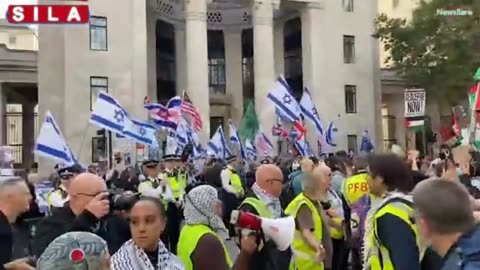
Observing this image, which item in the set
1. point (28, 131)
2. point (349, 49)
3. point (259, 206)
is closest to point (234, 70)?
point (349, 49)

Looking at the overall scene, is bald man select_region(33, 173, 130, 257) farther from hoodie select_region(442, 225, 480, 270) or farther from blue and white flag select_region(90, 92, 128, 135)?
blue and white flag select_region(90, 92, 128, 135)

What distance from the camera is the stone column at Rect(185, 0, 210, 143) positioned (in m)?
35.2

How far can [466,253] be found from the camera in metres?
3.09

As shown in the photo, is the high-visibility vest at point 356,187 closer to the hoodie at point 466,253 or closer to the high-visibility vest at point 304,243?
the high-visibility vest at point 304,243

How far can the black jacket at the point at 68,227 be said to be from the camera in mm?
5707

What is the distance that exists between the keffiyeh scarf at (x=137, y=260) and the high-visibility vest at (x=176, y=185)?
9.58 m

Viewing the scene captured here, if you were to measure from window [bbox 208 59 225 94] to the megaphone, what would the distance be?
36069mm

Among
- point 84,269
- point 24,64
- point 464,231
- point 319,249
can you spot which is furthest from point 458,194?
point 24,64

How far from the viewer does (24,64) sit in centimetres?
3941

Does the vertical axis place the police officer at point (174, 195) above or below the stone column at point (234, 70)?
below

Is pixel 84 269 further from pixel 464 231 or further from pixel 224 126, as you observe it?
pixel 224 126

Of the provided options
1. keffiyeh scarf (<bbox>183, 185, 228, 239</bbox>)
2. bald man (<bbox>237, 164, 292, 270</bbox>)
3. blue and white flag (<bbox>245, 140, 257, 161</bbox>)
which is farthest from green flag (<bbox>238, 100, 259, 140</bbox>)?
keffiyeh scarf (<bbox>183, 185, 228, 239</bbox>)

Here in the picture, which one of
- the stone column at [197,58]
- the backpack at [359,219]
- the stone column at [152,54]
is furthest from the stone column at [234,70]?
the backpack at [359,219]

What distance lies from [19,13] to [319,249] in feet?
24.5
